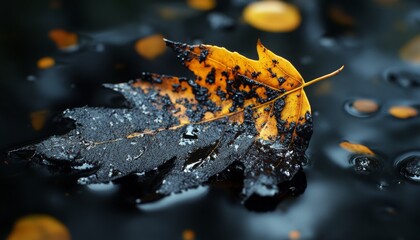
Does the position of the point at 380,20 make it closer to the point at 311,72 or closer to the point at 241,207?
the point at 311,72

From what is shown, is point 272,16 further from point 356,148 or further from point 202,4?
point 356,148

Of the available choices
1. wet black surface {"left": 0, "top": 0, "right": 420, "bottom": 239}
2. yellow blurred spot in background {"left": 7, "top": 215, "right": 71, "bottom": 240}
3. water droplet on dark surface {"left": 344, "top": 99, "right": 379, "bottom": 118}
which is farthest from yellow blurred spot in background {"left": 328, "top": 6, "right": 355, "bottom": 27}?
yellow blurred spot in background {"left": 7, "top": 215, "right": 71, "bottom": 240}

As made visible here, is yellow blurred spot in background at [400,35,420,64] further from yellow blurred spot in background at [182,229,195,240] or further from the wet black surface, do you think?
yellow blurred spot in background at [182,229,195,240]

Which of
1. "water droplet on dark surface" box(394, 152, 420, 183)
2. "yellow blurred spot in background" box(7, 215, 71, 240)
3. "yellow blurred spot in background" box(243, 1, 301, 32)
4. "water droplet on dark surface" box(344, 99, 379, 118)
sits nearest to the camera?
"yellow blurred spot in background" box(7, 215, 71, 240)

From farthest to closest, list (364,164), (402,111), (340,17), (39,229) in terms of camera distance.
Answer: (340,17), (402,111), (364,164), (39,229)

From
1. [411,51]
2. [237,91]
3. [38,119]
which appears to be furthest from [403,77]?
[38,119]

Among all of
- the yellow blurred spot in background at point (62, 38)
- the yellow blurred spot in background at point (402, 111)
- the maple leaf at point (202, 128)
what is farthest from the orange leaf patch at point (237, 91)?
the yellow blurred spot in background at point (62, 38)

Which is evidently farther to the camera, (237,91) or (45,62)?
(45,62)
